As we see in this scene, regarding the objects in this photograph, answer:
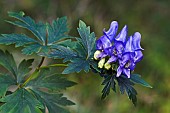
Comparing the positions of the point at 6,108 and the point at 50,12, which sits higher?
the point at 50,12

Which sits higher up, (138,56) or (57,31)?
(57,31)

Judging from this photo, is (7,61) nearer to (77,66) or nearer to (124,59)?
(77,66)

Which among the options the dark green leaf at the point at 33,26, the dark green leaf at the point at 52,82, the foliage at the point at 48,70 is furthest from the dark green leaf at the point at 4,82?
the dark green leaf at the point at 33,26

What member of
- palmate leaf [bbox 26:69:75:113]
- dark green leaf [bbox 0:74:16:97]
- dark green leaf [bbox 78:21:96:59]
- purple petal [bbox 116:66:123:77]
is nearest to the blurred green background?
palmate leaf [bbox 26:69:75:113]

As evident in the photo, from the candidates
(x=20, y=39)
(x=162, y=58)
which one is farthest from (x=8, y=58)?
(x=162, y=58)

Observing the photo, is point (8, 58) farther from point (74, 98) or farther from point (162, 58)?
point (162, 58)

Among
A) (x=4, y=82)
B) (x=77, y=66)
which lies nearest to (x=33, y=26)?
(x=4, y=82)
